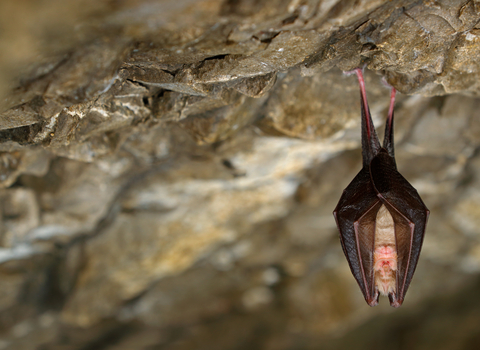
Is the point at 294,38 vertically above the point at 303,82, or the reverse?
the point at 303,82

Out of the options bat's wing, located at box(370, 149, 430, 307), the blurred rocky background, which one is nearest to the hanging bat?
bat's wing, located at box(370, 149, 430, 307)

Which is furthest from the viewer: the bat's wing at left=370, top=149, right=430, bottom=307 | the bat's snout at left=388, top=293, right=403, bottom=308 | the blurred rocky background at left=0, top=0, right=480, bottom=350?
the bat's snout at left=388, top=293, right=403, bottom=308

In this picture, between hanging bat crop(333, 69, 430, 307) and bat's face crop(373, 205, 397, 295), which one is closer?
hanging bat crop(333, 69, 430, 307)

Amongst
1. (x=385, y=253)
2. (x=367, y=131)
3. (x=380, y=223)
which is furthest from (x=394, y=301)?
(x=367, y=131)

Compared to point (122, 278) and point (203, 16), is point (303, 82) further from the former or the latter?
point (122, 278)

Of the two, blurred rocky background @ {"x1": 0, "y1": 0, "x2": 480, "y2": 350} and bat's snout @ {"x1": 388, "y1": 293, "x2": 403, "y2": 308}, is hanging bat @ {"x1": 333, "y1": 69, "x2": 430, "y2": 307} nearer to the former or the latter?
bat's snout @ {"x1": 388, "y1": 293, "x2": 403, "y2": 308}

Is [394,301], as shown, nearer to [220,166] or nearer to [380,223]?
[380,223]

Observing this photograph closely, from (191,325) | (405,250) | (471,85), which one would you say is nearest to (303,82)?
(471,85)
